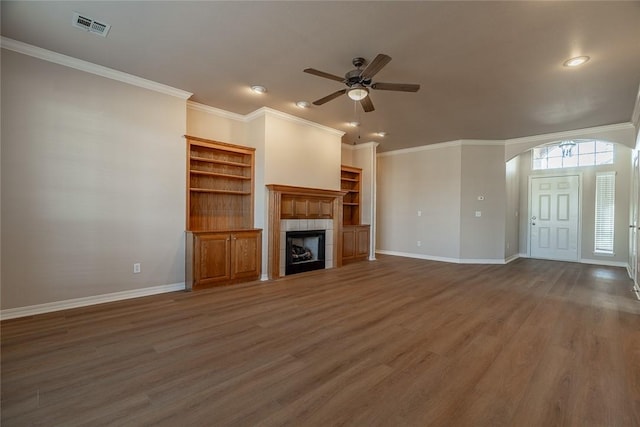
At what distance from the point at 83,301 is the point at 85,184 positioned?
1404mm

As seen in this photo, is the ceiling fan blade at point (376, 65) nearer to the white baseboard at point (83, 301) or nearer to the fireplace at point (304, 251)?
the fireplace at point (304, 251)

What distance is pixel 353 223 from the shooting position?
7297 mm

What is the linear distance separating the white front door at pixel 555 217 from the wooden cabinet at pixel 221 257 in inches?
283

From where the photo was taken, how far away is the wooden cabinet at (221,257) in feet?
13.4

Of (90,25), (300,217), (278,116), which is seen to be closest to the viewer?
(90,25)

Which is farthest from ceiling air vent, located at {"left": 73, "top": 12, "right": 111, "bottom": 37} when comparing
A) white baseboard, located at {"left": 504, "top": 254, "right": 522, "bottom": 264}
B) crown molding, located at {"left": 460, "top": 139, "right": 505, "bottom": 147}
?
white baseboard, located at {"left": 504, "top": 254, "right": 522, "bottom": 264}

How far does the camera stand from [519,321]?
306 centimetres

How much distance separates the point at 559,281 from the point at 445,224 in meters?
2.45

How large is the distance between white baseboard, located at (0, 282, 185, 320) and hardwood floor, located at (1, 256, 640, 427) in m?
0.16

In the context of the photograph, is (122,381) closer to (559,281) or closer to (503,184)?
(559,281)

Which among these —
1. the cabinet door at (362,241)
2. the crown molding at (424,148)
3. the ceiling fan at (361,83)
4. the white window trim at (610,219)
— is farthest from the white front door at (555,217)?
the ceiling fan at (361,83)

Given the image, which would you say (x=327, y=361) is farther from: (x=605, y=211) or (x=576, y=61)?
(x=605, y=211)

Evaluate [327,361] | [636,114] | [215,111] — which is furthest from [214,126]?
[636,114]

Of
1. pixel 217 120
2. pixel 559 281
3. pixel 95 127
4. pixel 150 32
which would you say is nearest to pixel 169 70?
pixel 150 32
